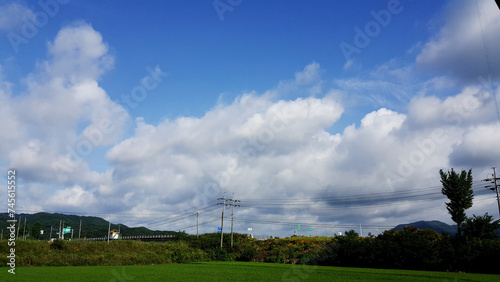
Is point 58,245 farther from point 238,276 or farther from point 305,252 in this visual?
point 238,276

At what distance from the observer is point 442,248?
38406mm

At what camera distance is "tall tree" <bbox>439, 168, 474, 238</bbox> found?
51.3 m

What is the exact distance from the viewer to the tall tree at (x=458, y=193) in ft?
168

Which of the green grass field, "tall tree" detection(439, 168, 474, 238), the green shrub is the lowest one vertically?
the green grass field

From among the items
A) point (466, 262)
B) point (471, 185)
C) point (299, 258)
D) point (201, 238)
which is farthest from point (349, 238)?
point (201, 238)

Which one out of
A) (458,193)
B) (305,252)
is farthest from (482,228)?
Answer: (305,252)

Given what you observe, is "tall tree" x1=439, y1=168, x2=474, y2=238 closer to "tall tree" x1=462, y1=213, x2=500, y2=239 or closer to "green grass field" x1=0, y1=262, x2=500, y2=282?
"tall tree" x1=462, y1=213, x2=500, y2=239

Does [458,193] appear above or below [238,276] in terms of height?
above

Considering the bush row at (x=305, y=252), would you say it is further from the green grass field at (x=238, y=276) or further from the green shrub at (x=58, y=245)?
the green grass field at (x=238, y=276)

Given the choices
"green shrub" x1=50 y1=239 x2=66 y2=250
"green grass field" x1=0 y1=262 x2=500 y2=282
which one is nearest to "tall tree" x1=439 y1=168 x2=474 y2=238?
"green grass field" x1=0 y1=262 x2=500 y2=282

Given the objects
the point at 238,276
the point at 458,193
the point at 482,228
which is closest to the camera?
the point at 238,276

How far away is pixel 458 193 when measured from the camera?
51562 millimetres

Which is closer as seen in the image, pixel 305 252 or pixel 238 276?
pixel 238 276

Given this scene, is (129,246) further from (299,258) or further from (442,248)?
(442,248)
